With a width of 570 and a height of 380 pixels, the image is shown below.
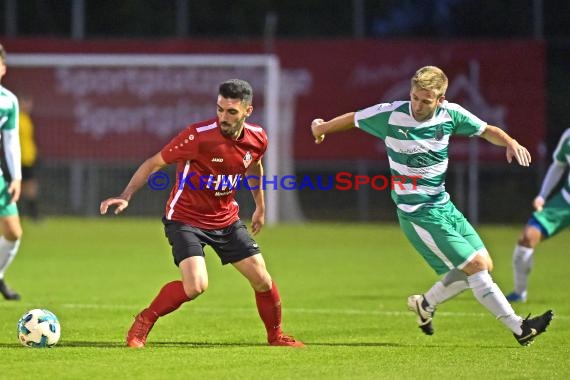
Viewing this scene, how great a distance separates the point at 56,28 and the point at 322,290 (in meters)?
15.2

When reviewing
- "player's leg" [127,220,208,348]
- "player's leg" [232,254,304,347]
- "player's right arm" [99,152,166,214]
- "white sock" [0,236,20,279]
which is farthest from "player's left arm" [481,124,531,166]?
"white sock" [0,236,20,279]

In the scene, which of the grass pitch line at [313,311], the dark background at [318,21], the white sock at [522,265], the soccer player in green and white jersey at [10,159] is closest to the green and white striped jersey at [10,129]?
the soccer player in green and white jersey at [10,159]

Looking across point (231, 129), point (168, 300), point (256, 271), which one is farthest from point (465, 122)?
point (168, 300)

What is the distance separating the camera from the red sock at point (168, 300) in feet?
30.7

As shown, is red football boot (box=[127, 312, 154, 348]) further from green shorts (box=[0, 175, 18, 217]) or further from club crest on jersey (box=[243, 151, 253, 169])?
green shorts (box=[0, 175, 18, 217])

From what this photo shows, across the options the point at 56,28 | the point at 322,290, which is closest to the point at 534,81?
the point at 56,28

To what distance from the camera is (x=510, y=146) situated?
9.32 m

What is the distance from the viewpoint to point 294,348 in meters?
9.41

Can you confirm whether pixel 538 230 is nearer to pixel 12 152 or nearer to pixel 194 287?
pixel 194 287

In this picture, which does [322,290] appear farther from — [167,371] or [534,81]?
[534,81]

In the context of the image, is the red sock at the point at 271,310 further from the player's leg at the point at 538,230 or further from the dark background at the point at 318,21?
the dark background at the point at 318,21

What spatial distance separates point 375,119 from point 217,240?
1.49 meters

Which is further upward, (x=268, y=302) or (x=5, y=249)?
(x=268, y=302)

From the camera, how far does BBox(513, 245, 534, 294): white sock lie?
1327 centimetres
